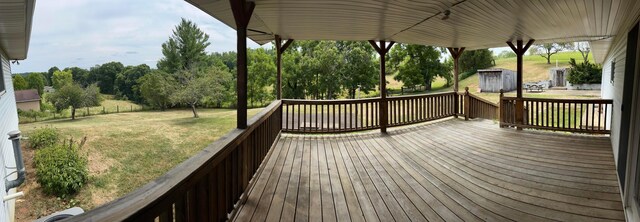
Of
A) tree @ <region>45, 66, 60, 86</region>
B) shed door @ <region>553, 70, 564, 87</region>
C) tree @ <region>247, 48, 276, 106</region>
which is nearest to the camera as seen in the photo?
shed door @ <region>553, 70, 564, 87</region>

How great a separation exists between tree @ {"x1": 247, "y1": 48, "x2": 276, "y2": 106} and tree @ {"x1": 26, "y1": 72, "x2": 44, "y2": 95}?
2029cm

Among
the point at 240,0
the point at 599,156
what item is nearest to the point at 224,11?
the point at 240,0

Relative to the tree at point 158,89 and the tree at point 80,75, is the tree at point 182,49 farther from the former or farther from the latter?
the tree at point 80,75

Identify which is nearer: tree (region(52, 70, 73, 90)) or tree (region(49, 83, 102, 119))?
tree (region(49, 83, 102, 119))

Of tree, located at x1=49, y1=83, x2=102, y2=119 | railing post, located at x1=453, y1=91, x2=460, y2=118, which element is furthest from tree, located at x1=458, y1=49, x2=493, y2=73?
tree, located at x1=49, y1=83, x2=102, y2=119

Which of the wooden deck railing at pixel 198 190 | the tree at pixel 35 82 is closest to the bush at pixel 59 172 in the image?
the wooden deck railing at pixel 198 190

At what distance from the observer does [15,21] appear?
457 centimetres

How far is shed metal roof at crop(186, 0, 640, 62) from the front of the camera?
12.9ft

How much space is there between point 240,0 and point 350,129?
4.56m

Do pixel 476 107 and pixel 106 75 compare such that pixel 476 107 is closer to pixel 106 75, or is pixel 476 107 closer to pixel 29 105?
pixel 29 105

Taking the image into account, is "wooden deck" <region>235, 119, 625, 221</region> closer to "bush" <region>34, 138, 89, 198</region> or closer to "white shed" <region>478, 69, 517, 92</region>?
"bush" <region>34, 138, 89, 198</region>

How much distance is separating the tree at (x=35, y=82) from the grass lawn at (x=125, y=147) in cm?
453

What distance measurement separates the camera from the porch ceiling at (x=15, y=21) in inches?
151

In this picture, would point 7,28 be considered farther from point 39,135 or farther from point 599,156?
point 39,135
